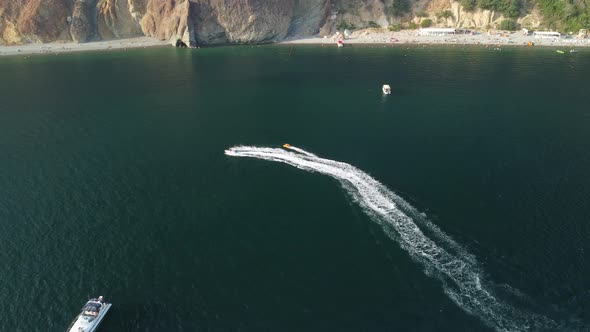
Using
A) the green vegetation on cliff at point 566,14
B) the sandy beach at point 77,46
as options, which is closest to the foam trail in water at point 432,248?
the sandy beach at point 77,46

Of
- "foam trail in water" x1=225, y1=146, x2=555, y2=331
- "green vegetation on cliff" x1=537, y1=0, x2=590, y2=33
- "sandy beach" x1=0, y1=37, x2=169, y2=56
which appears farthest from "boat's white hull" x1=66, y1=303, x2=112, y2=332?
"green vegetation on cliff" x1=537, y1=0, x2=590, y2=33

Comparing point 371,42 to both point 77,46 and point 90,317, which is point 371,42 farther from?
point 90,317

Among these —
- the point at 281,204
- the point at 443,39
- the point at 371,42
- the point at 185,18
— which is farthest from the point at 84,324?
the point at 443,39

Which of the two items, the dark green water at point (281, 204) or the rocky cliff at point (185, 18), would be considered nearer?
the dark green water at point (281, 204)

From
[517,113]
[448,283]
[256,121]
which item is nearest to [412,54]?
[517,113]

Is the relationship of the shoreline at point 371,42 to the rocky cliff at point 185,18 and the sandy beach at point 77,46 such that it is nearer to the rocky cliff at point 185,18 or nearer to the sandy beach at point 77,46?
the sandy beach at point 77,46
